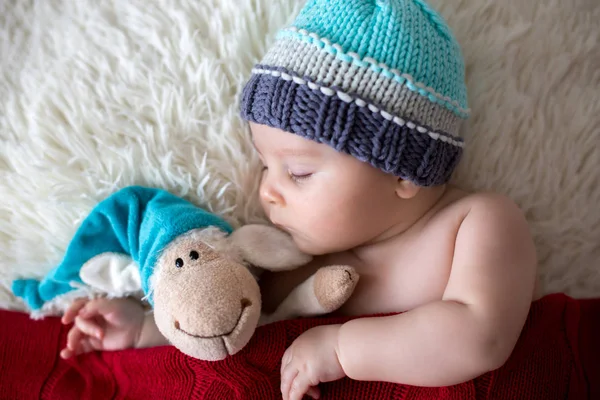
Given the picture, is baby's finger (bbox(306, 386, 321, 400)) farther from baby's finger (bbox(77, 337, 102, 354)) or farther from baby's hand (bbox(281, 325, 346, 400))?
baby's finger (bbox(77, 337, 102, 354))

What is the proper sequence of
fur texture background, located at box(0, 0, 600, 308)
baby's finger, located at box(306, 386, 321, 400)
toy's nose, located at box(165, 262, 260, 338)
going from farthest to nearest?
fur texture background, located at box(0, 0, 600, 308)
baby's finger, located at box(306, 386, 321, 400)
toy's nose, located at box(165, 262, 260, 338)

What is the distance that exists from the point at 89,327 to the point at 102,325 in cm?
3

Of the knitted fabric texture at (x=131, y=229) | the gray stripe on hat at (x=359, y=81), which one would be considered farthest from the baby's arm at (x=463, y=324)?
the knitted fabric texture at (x=131, y=229)

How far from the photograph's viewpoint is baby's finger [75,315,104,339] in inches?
38.7

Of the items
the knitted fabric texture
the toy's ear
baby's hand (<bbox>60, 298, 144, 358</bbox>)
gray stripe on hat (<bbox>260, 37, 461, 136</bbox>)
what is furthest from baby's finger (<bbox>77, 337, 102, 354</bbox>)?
gray stripe on hat (<bbox>260, 37, 461, 136</bbox>)

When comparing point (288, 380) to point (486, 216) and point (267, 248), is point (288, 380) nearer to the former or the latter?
point (267, 248)

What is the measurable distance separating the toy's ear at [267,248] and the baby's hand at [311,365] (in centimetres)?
14

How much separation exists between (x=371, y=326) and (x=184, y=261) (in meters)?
0.33

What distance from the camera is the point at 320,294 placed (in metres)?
0.94

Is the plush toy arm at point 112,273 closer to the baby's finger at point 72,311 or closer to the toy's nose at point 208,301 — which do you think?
the baby's finger at point 72,311

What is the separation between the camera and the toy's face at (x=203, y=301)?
2.64 ft

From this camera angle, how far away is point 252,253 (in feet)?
3.08

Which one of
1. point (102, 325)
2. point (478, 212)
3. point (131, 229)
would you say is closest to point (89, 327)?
point (102, 325)

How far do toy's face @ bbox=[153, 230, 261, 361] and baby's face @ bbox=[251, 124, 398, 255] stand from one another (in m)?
0.14
